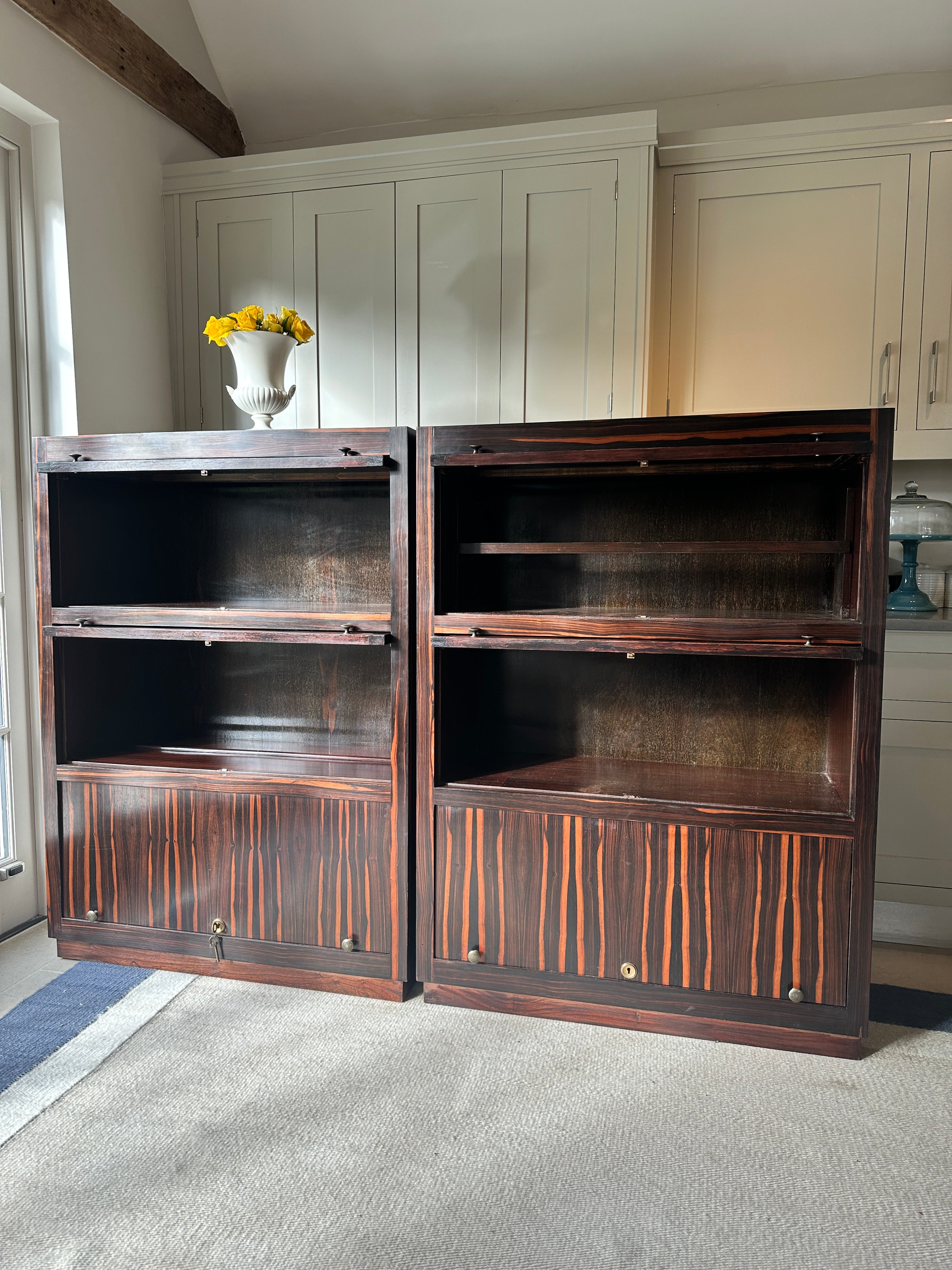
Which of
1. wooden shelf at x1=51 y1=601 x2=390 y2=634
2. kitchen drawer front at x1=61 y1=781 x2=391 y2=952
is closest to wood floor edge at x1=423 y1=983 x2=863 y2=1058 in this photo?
kitchen drawer front at x1=61 y1=781 x2=391 y2=952

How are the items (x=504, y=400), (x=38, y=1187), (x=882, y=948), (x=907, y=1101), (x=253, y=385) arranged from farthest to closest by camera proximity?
1. (x=504, y=400)
2. (x=882, y=948)
3. (x=253, y=385)
4. (x=907, y=1101)
5. (x=38, y=1187)

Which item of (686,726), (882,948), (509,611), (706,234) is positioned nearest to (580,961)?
(686,726)

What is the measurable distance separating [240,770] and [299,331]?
120 cm

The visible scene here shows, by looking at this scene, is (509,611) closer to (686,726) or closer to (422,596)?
(422,596)

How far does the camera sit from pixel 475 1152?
1.57 meters

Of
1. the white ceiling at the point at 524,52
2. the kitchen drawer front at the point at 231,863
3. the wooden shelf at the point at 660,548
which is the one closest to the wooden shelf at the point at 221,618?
the wooden shelf at the point at 660,548

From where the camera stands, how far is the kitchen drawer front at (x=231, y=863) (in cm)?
209

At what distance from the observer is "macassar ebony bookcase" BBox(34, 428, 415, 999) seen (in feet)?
6.79

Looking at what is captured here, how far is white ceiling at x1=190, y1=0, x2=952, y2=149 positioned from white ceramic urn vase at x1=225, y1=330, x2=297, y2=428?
4.28ft

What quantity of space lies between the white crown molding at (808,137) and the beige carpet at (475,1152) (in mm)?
2507

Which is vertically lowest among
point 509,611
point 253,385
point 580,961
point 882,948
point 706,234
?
point 882,948

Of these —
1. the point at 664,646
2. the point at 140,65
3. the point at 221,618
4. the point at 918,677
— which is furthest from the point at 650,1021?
the point at 140,65

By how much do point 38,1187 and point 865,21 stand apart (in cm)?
370

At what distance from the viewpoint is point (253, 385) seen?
2.22 meters
